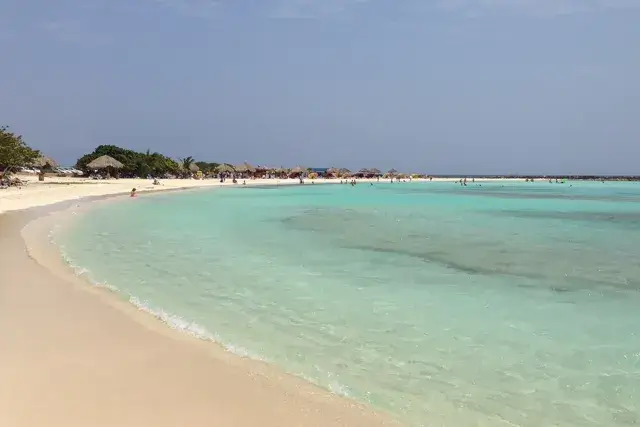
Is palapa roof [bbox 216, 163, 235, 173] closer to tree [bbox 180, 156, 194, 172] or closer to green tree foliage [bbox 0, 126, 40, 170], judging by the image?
tree [bbox 180, 156, 194, 172]

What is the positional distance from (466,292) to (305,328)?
230 cm

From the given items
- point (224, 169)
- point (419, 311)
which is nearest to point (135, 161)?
point (224, 169)

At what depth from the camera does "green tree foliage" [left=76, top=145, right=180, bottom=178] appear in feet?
149

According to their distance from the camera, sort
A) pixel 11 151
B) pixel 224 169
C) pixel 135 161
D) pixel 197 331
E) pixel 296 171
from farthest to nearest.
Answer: pixel 296 171 < pixel 224 169 < pixel 135 161 < pixel 11 151 < pixel 197 331

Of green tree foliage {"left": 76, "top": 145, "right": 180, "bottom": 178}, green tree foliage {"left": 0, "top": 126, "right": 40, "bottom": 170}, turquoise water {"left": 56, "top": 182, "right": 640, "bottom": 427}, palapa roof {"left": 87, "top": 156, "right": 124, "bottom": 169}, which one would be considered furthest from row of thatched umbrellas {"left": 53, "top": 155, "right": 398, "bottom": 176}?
turquoise water {"left": 56, "top": 182, "right": 640, "bottom": 427}

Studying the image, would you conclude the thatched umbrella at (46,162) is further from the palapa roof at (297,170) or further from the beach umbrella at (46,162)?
the palapa roof at (297,170)

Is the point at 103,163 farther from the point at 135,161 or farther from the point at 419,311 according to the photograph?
the point at 419,311

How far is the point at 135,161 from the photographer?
4697 cm

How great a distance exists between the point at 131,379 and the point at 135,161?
46960mm

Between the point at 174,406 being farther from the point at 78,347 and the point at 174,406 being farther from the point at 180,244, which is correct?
the point at 180,244

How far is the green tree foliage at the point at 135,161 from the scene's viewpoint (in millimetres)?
45406

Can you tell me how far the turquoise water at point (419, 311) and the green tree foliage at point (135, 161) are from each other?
1472 inches

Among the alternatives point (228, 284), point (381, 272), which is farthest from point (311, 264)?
point (228, 284)

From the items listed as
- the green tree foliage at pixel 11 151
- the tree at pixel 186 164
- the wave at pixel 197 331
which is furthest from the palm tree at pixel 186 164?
the wave at pixel 197 331
